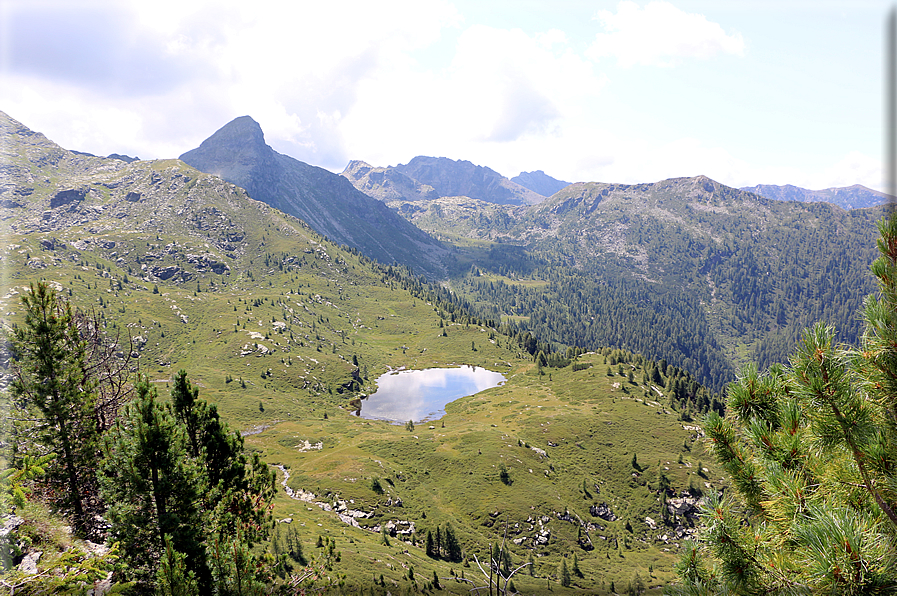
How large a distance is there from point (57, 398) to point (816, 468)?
3039cm

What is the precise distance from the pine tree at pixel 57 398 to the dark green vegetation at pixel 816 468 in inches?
1078

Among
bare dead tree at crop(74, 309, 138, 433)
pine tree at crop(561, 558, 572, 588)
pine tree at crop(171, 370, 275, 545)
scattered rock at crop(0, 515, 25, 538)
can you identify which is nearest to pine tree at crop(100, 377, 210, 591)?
pine tree at crop(171, 370, 275, 545)

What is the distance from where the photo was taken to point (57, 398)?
68.3 ft

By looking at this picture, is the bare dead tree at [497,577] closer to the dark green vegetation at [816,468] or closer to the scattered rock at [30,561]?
the dark green vegetation at [816,468]

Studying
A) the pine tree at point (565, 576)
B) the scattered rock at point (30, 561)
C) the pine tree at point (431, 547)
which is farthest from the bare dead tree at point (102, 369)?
the pine tree at point (565, 576)

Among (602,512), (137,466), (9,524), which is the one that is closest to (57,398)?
(137,466)

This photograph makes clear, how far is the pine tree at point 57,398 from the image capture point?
20.2 meters

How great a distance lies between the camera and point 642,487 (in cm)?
11175

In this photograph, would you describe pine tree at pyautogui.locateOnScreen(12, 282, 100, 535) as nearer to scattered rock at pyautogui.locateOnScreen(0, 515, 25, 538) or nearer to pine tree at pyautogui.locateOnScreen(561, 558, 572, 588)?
scattered rock at pyautogui.locateOnScreen(0, 515, 25, 538)

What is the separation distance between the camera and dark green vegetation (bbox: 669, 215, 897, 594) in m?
5.70

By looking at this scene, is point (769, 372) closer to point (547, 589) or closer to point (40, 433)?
point (40, 433)

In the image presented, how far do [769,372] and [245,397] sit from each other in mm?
188649

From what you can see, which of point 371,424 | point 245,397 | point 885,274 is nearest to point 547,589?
point 885,274

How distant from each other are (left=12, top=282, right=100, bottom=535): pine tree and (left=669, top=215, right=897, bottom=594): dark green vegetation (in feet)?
89.8
